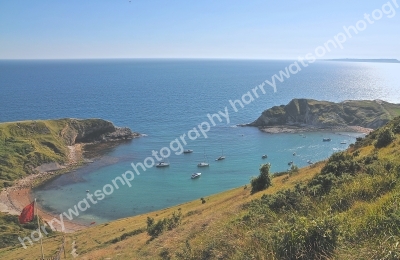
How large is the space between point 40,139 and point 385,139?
131656mm

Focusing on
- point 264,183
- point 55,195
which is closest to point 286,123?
point 55,195

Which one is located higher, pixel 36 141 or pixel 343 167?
pixel 343 167

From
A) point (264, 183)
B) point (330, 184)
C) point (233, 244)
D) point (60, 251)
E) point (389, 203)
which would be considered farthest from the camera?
point (60, 251)

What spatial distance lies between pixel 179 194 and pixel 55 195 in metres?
39.1

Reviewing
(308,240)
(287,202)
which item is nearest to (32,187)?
(287,202)

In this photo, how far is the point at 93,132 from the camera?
150 meters

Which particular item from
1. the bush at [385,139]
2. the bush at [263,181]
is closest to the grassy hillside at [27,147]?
the bush at [263,181]

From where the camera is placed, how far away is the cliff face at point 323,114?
561ft

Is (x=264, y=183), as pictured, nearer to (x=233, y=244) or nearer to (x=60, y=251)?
(x=233, y=244)

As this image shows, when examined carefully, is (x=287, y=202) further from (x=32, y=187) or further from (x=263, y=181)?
(x=32, y=187)

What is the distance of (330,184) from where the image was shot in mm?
15914

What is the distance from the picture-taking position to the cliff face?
171 metres

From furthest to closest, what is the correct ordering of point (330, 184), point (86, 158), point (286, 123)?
point (286, 123)
point (86, 158)
point (330, 184)

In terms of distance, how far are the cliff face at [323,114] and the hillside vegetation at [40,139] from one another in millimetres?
84339
